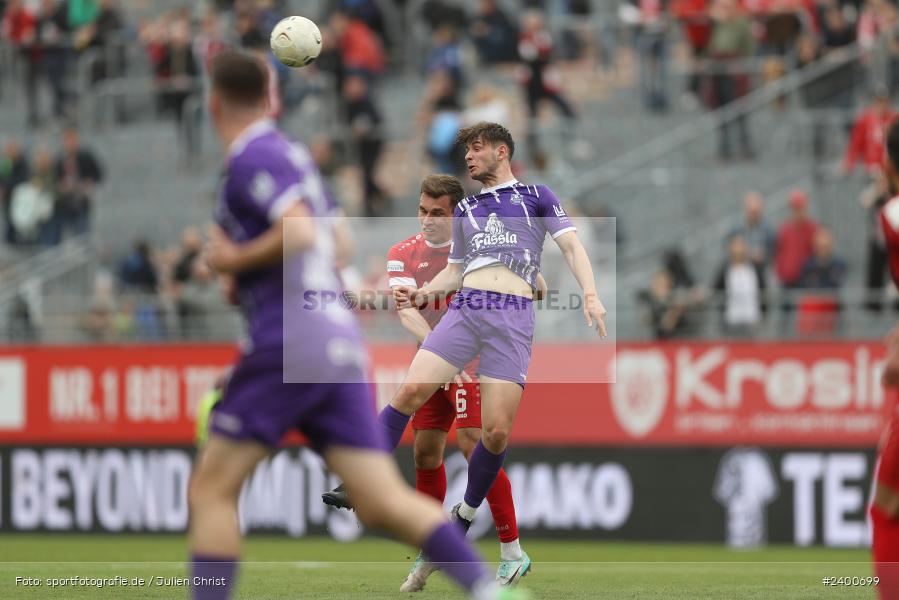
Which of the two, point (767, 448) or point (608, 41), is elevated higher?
point (608, 41)

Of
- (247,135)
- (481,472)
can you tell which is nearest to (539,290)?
(481,472)

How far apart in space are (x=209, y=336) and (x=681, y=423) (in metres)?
6.24

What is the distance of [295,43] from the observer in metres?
11.0

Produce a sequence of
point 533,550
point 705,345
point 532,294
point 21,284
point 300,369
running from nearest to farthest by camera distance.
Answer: point 300,369 < point 532,294 < point 533,550 < point 705,345 < point 21,284

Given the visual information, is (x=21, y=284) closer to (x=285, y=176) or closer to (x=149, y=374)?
(x=149, y=374)

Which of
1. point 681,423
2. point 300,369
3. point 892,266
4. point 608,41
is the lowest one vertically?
point 681,423

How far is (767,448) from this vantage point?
17859 millimetres

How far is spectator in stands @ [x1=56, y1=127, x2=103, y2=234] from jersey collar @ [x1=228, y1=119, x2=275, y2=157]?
17266 millimetres

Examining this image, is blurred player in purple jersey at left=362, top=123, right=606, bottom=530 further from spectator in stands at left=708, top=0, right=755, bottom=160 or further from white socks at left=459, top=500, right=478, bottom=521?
spectator in stands at left=708, top=0, right=755, bottom=160

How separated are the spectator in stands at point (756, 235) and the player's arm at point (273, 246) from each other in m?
12.7

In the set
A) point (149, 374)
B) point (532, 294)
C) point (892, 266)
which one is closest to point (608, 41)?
point (149, 374)

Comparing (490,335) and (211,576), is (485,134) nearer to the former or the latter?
(490,335)

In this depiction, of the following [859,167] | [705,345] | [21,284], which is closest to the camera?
[705,345]

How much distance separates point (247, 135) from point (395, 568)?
6.82 m
